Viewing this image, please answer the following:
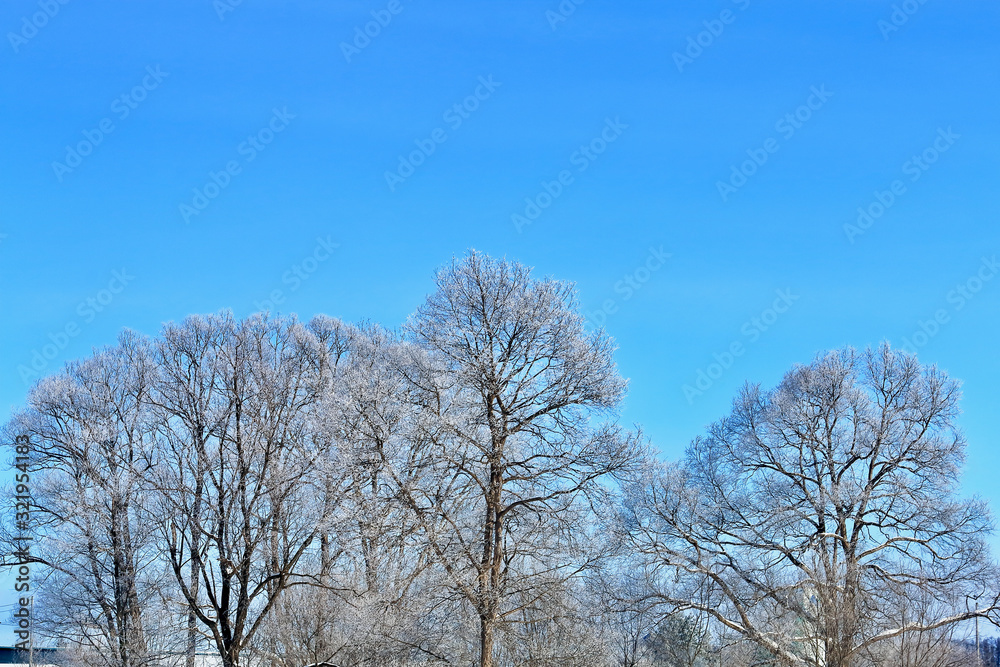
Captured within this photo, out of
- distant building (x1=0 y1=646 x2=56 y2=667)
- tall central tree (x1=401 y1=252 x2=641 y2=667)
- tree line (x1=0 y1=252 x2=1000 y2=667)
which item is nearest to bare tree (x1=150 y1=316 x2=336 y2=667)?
tree line (x1=0 y1=252 x2=1000 y2=667)

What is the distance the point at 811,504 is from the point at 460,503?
11066 mm

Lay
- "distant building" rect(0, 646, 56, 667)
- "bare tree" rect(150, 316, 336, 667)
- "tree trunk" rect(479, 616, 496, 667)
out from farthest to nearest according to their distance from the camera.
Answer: "distant building" rect(0, 646, 56, 667)
"bare tree" rect(150, 316, 336, 667)
"tree trunk" rect(479, 616, 496, 667)

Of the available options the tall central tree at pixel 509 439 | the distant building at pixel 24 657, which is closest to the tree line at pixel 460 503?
the tall central tree at pixel 509 439

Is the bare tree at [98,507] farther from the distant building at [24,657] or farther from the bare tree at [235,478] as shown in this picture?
the distant building at [24,657]

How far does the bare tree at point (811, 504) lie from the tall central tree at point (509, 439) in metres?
5.77

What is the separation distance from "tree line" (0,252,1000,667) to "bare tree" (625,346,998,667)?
71 mm

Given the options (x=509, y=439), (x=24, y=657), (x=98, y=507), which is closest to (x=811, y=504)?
(x=509, y=439)

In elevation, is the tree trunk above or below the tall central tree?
below

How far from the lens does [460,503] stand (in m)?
21.1

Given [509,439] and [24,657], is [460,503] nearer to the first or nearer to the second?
[509,439]

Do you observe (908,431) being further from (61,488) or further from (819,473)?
(61,488)

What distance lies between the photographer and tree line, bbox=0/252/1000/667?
826 inches

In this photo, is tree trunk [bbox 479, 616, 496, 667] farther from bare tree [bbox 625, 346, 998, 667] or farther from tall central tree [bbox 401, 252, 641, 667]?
bare tree [bbox 625, 346, 998, 667]

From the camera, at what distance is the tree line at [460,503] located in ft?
68.8
